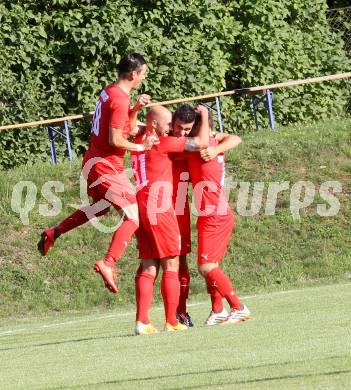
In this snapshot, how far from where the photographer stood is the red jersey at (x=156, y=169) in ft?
37.1

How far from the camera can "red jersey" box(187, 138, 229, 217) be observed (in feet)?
37.9

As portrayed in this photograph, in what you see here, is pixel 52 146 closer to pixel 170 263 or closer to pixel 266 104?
pixel 266 104

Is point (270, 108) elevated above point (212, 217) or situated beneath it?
elevated above

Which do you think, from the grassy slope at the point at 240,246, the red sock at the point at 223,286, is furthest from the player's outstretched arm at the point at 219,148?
the grassy slope at the point at 240,246

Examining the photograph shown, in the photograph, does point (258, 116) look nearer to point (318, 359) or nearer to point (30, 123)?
point (30, 123)

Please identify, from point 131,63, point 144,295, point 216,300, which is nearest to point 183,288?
point 216,300

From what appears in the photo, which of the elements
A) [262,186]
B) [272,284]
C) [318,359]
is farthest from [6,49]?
[318,359]

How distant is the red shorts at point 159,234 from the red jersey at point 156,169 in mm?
143

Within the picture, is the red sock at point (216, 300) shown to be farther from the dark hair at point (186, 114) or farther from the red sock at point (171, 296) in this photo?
the dark hair at point (186, 114)

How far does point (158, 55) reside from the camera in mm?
23625

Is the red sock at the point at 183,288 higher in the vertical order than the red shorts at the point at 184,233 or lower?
lower

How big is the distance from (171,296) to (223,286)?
0.47 metres

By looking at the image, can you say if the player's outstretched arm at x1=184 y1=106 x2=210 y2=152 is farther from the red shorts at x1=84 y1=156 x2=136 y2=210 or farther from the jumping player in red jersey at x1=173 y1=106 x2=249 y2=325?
the red shorts at x1=84 y1=156 x2=136 y2=210

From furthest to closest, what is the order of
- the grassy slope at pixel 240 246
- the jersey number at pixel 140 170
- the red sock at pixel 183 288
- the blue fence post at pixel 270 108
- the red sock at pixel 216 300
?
the blue fence post at pixel 270 108, the grassy slope at pixel 240 246, the red sock at pixel 183 288, the red sock at pixel 216 300, the jersey number at pixel 140 170
